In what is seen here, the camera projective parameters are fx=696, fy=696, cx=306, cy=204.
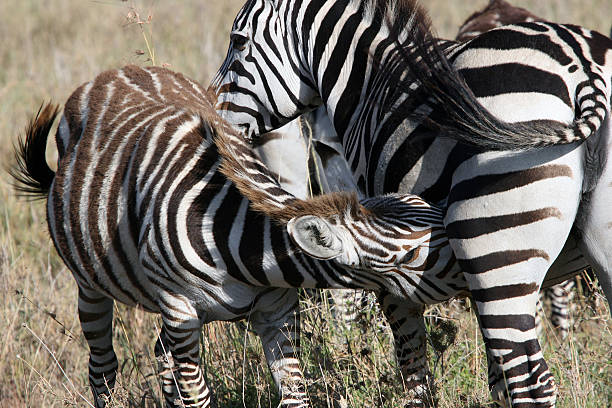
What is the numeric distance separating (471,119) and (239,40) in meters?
1.96

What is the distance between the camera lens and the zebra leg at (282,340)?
3281mm

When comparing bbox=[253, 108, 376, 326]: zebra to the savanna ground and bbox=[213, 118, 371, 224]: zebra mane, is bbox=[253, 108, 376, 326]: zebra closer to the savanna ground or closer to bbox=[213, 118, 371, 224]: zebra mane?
the savanna ground

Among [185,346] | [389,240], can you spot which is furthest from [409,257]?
[185,346]

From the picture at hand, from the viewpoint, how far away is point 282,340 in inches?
130

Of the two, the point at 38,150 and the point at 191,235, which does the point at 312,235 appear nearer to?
the point at 191,235

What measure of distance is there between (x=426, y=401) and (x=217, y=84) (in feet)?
7.13

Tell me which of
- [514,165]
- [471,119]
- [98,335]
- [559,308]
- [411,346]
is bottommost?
[98,335]

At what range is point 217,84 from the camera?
4191mm

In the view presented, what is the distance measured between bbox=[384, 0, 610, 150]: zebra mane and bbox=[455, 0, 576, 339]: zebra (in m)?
2.55

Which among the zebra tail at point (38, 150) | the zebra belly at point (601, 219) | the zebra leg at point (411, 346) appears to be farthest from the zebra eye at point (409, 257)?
the zebra tail at point (38, 150)

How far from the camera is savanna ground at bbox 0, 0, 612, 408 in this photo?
3.56m

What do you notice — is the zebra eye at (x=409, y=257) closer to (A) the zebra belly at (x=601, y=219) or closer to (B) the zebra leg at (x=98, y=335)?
(A) the zebra belly at (x=601, y=219)

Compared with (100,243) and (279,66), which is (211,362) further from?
(279,66)

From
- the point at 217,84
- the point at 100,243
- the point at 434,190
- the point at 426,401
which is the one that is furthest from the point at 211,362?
the point at 434,190
